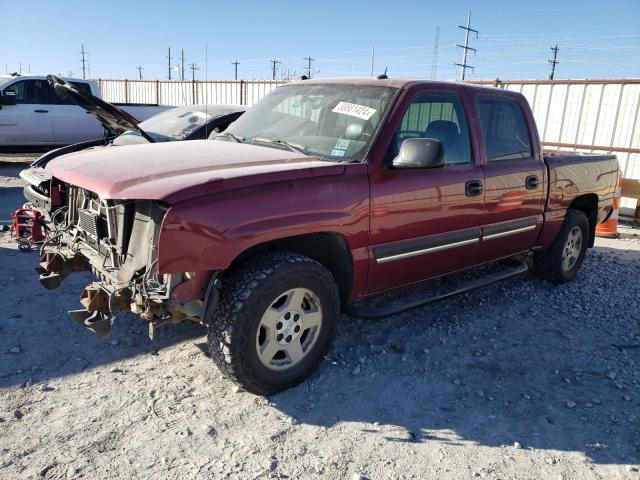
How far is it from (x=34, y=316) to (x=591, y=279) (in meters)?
5.54

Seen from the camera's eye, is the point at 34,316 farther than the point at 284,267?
Yes

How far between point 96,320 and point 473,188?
9.29 ft

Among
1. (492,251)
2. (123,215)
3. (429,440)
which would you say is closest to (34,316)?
(123,215)

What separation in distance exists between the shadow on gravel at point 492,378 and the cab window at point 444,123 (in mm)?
1413

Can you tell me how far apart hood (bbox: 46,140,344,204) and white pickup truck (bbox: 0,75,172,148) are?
8268mm

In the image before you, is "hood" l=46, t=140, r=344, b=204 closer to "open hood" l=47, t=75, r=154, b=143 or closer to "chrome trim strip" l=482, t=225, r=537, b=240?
"open hood" l=47, t=75, r=154, b=143

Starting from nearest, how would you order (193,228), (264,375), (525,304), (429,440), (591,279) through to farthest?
(193,228) < (429,440) < (264,375) < (525,304) < (591,279)

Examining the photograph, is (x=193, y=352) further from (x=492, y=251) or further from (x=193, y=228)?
(x=492, y=251)

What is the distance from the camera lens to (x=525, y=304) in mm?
5039

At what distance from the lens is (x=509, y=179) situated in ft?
14.8

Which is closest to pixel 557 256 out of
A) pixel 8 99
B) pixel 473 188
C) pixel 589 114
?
pixel 473 188

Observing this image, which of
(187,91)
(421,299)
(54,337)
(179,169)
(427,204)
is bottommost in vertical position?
(54,337)

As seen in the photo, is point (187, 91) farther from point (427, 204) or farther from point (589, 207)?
point (427, 204)

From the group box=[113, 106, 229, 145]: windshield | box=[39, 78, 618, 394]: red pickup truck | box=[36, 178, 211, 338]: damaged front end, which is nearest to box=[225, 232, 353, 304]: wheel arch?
box=[39, 78, 618, 394]: red pickup truck
